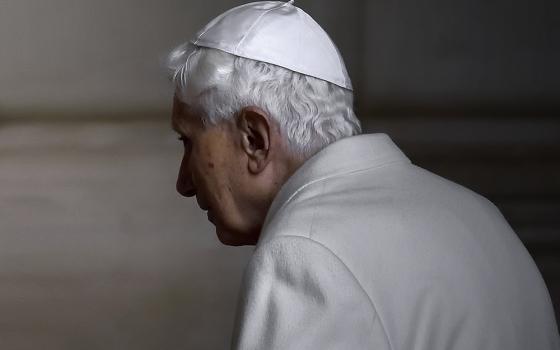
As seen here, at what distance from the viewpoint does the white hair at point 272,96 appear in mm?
1227

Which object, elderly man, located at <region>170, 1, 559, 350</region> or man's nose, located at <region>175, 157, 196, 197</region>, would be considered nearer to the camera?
Result: elderly man, located at <region>170, 1, 559, 350</region>

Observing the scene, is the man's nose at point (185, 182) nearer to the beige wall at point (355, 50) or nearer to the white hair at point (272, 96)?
the white hair at point (272, 96)

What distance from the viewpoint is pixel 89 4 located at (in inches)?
84.7

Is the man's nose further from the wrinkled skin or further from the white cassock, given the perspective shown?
the white cassock

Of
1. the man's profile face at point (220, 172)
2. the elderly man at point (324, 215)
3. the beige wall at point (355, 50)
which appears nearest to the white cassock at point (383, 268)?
the elderly man at point (324, 215)

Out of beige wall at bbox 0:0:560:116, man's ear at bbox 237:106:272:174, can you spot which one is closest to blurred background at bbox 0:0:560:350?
beige wall at bbox 0:0:560:116

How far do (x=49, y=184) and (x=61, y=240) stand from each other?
12cm

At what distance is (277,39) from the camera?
1.30m

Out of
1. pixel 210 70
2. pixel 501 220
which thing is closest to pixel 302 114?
pixel 210 70

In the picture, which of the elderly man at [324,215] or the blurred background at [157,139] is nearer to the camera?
the elderly man at [324,215]

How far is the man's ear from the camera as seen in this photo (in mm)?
1228

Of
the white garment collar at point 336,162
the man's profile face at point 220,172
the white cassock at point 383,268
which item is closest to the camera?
the white cassock at point 383,268

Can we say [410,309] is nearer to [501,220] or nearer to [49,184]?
[501,220]

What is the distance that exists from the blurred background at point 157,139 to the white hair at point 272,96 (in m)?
0.89
